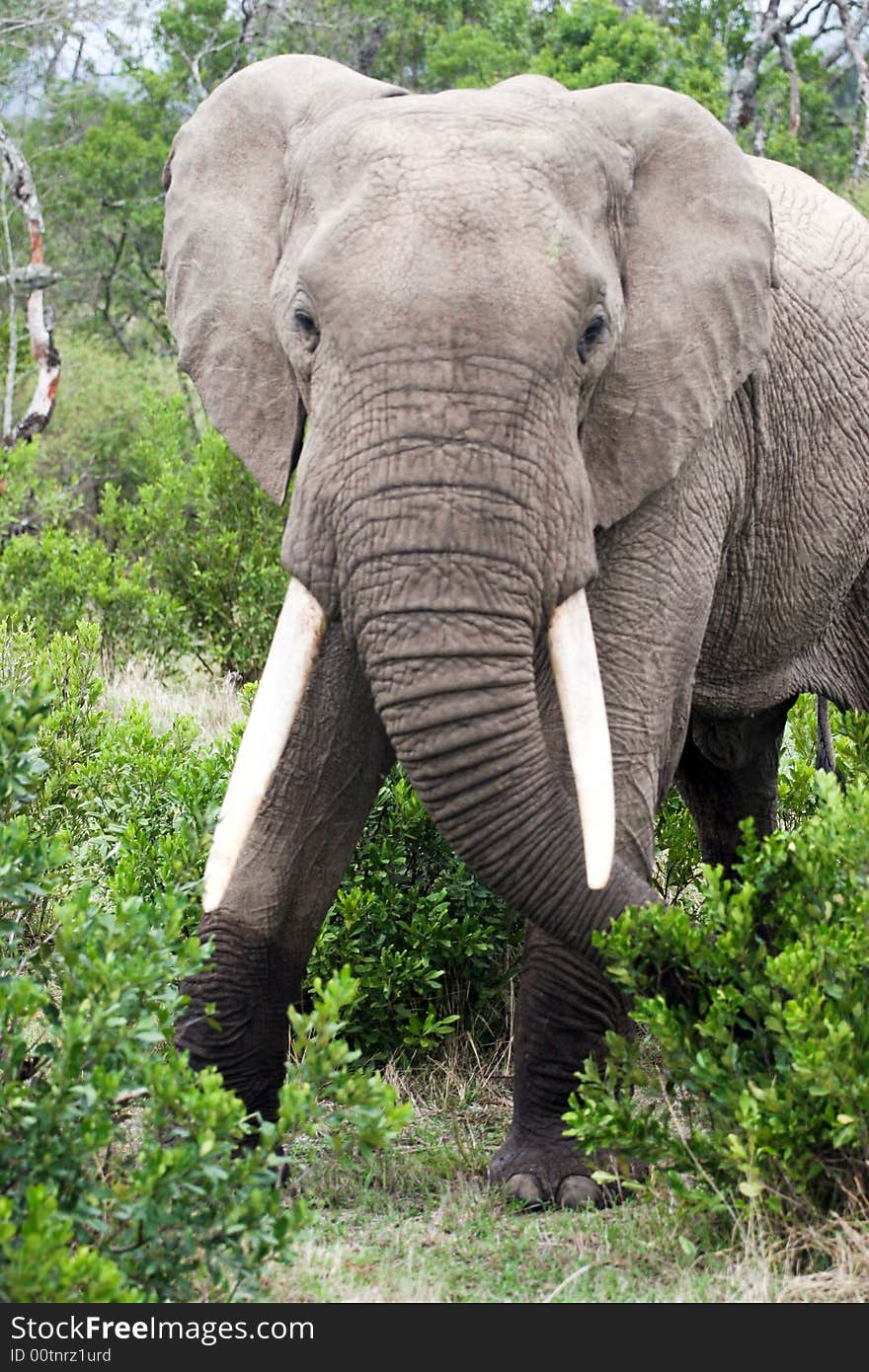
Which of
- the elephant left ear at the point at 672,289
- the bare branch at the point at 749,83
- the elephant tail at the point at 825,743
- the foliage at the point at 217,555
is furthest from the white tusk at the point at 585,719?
the bare branch at the point at 749,83

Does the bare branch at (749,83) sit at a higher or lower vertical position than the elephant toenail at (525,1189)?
higher

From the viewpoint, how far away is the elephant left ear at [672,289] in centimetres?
378

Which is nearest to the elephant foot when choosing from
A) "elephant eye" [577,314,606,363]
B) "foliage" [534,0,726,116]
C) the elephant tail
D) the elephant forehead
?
"elephant eye" [577,314,606,363]

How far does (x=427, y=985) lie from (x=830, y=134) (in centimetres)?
1630

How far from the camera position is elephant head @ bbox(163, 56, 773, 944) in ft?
10.8

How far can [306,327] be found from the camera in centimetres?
353

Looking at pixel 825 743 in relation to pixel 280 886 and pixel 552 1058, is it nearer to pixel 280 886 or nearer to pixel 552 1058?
pixel 552 1058

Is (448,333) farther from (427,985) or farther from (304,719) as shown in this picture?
(427,985)

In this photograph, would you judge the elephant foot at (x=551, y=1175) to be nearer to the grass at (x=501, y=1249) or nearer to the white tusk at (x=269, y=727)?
the grass at (x=501, y=1249)

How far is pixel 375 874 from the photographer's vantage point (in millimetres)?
4902

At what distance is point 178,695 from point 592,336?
212 inches

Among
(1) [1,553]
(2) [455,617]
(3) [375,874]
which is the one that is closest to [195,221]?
(2) [455,617]

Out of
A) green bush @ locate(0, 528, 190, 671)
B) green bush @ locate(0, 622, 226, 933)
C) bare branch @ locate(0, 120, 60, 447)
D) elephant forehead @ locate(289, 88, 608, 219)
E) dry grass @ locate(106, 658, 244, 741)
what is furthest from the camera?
bare branch @ locate(0, 120, 60, 447)

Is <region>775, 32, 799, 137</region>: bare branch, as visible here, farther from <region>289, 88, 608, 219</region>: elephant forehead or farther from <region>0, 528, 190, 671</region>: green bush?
<region>289, 88, 608, 219</region>: elephant forehead
